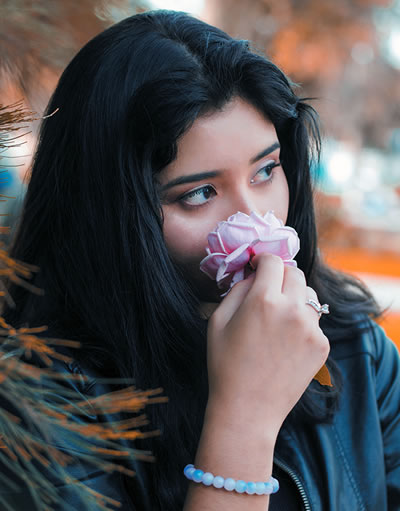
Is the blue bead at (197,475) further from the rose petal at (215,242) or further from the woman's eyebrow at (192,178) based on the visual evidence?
the woman's eyebrow at (192,178)

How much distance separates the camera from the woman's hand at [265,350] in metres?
0.98

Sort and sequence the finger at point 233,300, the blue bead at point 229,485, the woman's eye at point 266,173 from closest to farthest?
the blue bead at point 229,485 → the finger at point 233,300 → the woman's eye at point 266,173

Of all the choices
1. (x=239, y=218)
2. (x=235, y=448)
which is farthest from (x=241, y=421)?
(x=239, y=218)

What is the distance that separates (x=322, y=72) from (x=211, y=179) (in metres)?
7.85

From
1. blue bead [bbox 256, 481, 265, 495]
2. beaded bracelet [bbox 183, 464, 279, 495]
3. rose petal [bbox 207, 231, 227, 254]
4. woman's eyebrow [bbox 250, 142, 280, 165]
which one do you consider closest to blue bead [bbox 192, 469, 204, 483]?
beaded bracelet [bbox 183, 464, 279, 495]

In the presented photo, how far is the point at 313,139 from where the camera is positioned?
1.64 m

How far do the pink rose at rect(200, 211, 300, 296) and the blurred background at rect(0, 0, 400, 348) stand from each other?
433mm

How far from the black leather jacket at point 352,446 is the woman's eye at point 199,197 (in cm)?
45

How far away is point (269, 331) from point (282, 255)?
23 cm

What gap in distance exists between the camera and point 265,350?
0.99 meters

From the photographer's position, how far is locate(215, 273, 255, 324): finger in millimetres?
1049

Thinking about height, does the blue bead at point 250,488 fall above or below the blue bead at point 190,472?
below

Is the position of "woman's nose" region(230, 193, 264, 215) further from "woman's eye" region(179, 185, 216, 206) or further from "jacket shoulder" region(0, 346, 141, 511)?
"jacket shoulder" region(0, 346, 141, 511)

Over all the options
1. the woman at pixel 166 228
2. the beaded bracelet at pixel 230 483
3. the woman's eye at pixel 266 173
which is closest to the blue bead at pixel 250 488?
the beaded bracelet at pixel 230 483
